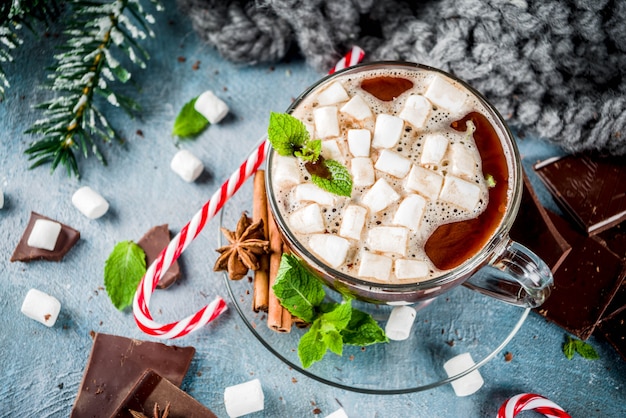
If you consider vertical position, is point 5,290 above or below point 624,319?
above

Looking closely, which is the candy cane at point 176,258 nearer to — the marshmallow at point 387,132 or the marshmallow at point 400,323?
the marshmallow at point 387,132

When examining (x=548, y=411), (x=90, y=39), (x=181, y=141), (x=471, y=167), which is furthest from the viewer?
(x=181, y=141)

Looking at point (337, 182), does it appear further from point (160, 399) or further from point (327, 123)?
point (160, 399)

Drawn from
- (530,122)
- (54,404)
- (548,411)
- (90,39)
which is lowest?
(548,411)

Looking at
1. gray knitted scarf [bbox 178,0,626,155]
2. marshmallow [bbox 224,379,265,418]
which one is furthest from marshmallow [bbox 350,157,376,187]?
marshmallow [bbox 224,379,265,418]

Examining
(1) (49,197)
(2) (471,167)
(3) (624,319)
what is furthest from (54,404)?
(3) (624,319)

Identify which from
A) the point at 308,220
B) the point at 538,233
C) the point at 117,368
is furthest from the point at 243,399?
the point at 538,233

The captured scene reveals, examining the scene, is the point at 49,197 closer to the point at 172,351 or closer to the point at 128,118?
the point at 128,118
